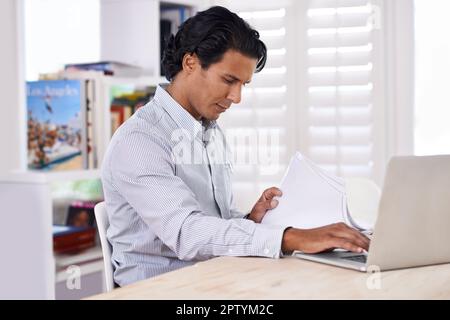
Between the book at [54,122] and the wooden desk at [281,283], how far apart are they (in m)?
1.38

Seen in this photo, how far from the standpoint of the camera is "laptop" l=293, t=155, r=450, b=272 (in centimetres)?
Result: 128

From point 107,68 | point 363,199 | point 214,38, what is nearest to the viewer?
→ point 214,38

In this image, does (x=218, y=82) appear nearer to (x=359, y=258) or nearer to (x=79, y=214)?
(x=359, y=258)

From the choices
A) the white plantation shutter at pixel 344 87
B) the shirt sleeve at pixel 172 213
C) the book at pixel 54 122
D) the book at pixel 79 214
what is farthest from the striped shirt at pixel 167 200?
the white plantation shutter at pixel 344 87

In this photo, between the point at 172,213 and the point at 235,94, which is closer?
the point at 172,213

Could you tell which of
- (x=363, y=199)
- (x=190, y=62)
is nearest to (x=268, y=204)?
(x=190, y=62)

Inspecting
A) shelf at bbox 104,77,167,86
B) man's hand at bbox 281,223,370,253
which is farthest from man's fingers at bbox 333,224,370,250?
shelf at bbox 104,77,167,86

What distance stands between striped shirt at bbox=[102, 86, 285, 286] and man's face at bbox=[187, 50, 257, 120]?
54 mm

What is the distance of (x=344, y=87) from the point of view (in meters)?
2.99

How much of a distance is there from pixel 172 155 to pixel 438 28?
5.80 ft

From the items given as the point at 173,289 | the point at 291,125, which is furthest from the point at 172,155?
the point at 291,125

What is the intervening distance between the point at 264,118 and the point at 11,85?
1.18 meters

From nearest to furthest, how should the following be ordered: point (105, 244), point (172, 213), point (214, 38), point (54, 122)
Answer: point (172, 213), point (105, 244), point (214, 38), point (54, 122)
